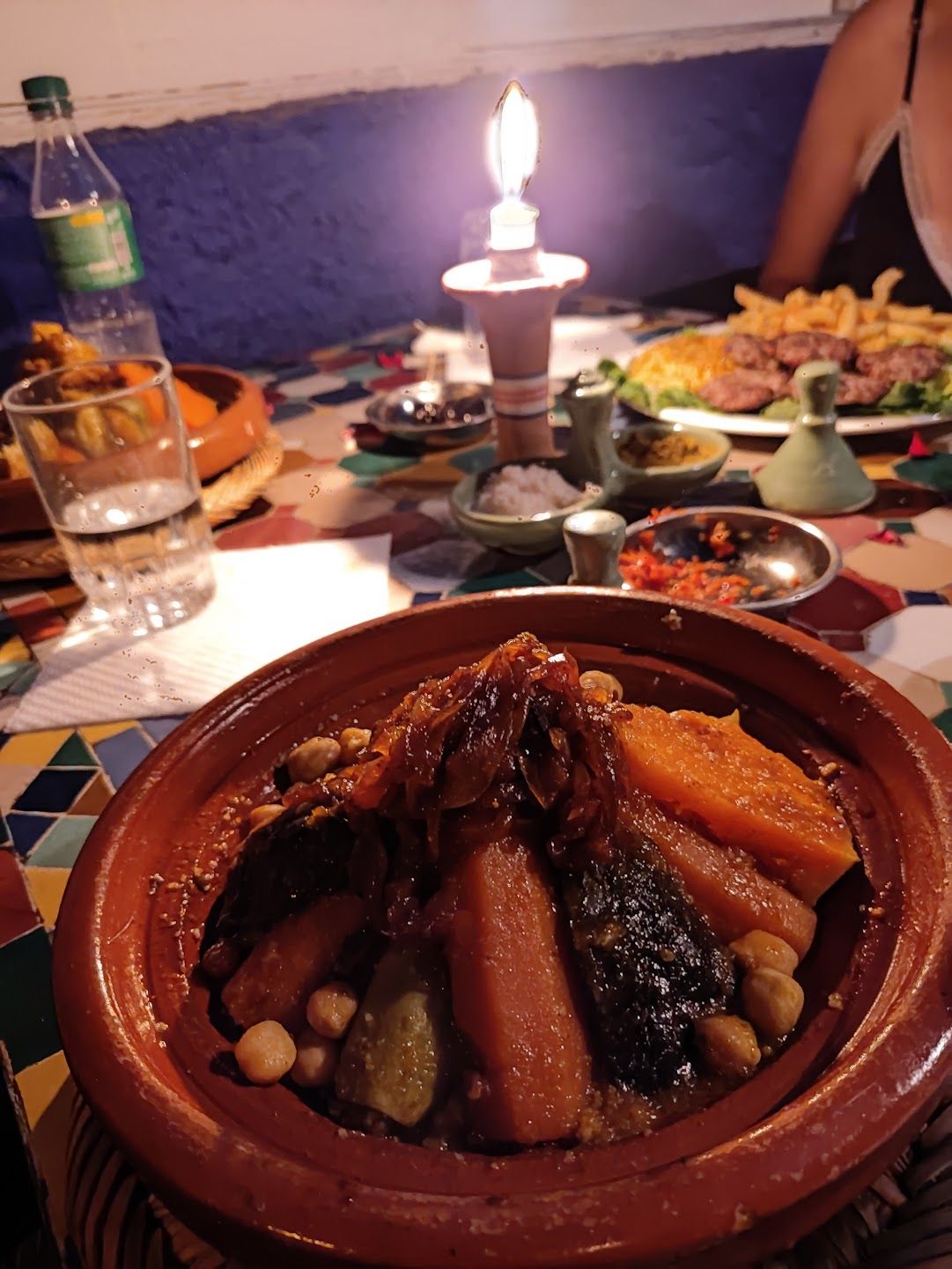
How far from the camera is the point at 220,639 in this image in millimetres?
1775

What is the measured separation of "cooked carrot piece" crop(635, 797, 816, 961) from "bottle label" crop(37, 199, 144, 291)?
243 cm

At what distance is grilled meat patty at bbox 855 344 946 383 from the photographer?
2271mm

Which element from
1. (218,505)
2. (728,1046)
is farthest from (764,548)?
(218,505)

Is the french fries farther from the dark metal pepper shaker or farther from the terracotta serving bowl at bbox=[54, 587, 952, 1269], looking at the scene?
the terracotta serving bowl at bbox=[54, 587, 952, 1269]

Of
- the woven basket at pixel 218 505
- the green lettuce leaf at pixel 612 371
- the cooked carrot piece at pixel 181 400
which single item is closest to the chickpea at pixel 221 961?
the cooked carrot piece at pixel 181 400

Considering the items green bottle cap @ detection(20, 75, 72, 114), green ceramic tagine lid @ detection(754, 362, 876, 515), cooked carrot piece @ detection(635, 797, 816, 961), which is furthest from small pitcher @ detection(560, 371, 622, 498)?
green bottle cap @ detection(20, 75, 72, 114)

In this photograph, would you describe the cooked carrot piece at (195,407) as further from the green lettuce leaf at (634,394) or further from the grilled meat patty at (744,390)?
the grilled meat patty at (744,390)

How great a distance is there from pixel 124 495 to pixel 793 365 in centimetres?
178

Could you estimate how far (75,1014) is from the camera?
0.78m

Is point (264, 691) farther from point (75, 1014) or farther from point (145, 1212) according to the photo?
point (145, 1212)

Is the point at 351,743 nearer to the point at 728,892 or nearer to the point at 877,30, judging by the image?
the point at 728,892

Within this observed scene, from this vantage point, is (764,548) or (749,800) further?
(764,548)

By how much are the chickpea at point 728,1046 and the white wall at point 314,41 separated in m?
3.27

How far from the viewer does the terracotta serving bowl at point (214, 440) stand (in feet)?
6.82
